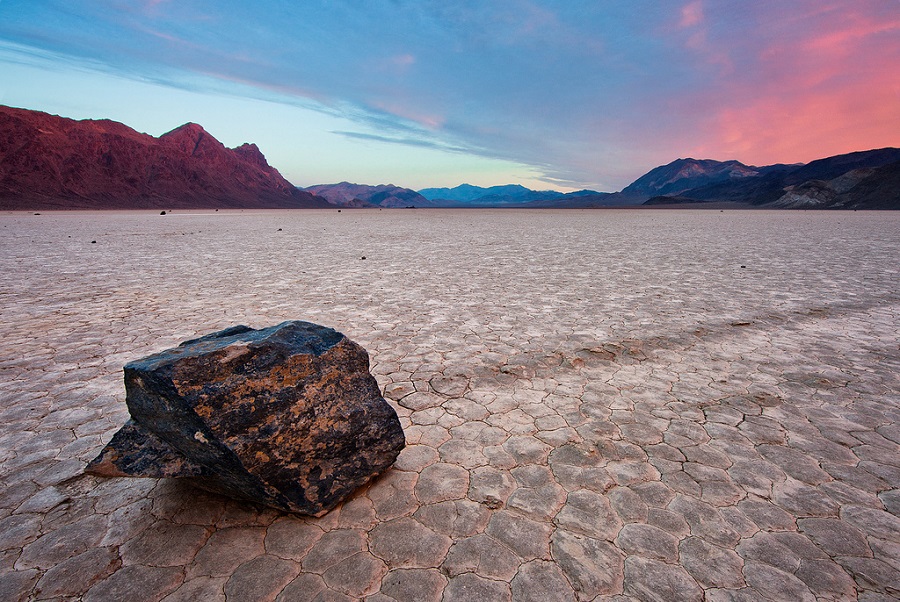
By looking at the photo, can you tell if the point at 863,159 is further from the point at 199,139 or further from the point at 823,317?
the point at 199,139

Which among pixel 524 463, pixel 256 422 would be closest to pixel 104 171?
pixel 256 422

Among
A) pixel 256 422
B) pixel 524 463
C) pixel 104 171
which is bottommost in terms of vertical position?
pixel 524 463

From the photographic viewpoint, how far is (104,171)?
8806 cm

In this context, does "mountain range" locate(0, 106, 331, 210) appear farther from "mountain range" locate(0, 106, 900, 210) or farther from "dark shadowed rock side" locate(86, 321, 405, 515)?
"dark shadowed rock side" locate(86, 321, 405, 515)

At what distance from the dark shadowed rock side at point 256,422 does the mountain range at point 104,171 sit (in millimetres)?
88522

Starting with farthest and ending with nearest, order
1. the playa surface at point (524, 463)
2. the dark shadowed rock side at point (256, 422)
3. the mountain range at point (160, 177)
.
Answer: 1. the mountain range at point (160, 177)
2. the dark shadowed rock side at point (256, 422)
3. the playa surface at point (524, 463)

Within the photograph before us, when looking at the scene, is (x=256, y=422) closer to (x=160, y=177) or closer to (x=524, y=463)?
(x=524, y=463)

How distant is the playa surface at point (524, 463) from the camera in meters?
2.14

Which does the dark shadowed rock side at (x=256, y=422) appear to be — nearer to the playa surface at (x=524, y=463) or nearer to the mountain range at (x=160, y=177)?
the playa surface at (x=524, y=463)

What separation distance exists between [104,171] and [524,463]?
11440 centimetres

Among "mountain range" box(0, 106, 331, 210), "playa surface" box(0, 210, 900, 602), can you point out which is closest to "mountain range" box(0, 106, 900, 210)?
"mountain range" box(0, 106, 331, 210)

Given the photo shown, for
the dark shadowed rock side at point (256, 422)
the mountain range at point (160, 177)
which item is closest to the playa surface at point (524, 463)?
the dark shadowed rock side at point (256, 422)

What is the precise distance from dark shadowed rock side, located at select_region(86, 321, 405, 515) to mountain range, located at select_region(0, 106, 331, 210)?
290 ft

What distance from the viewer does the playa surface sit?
2139 millimetres
